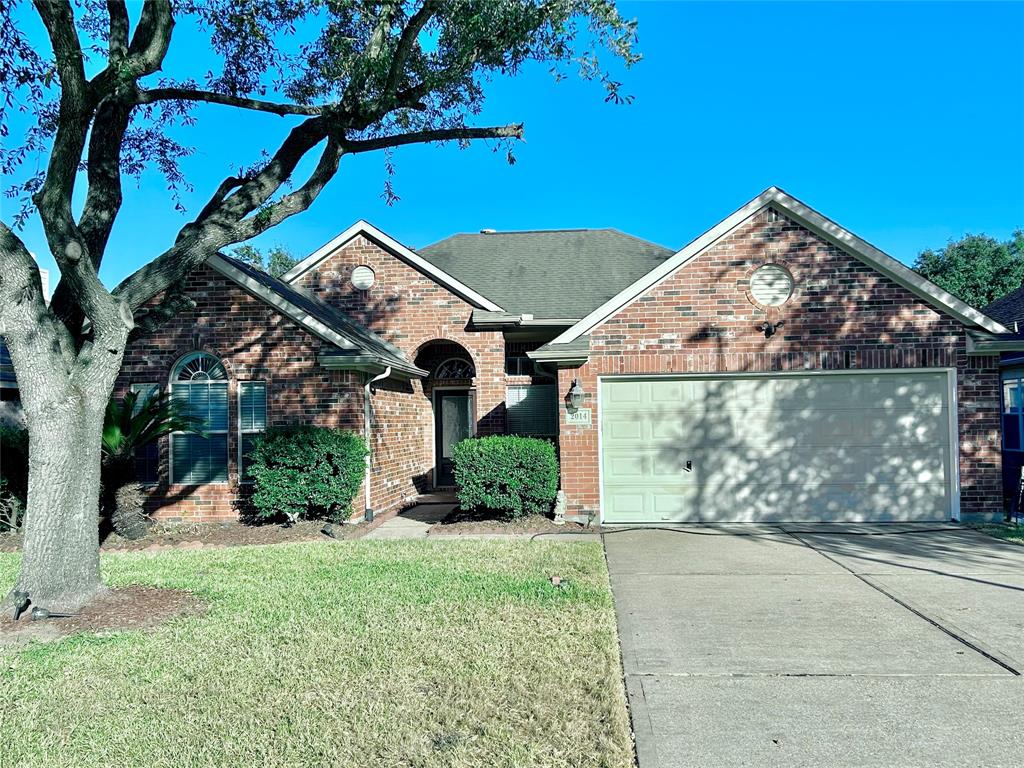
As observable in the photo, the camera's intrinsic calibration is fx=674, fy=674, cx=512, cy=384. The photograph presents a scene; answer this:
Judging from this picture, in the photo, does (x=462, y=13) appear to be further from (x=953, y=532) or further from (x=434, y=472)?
(x=434, y=472)

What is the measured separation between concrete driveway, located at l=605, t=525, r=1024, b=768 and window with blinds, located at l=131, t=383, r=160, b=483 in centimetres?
780

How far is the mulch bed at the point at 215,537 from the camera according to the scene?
941 centimetres

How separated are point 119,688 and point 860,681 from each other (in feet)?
15.6

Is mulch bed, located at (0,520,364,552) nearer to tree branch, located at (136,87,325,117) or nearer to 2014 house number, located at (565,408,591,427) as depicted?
2014 house number, located at (565,408,591,427)

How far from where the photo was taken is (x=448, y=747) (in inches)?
138

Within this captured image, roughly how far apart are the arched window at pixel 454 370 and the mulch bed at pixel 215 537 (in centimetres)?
558

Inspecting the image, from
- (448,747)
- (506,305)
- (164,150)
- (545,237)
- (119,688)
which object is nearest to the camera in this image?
(448,747)

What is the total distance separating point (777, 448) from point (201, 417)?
9135 millimetres

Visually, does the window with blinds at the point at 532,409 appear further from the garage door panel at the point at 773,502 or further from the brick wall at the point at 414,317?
the garage door panel at the point at 773,502

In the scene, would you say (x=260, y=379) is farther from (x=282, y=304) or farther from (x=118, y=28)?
(x=118, y=28)

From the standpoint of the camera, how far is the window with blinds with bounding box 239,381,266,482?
11.0 metres

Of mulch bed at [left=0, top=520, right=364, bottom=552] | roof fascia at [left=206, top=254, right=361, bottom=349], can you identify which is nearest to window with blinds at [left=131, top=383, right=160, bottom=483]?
mulch bed at [left=0, top=520, right=364, bottom=552]

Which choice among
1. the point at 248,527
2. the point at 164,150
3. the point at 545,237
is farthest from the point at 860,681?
the point at 545,237

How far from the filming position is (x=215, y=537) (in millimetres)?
9781
